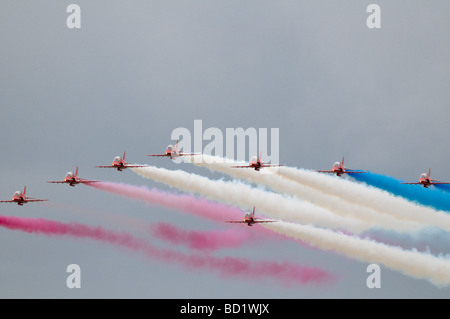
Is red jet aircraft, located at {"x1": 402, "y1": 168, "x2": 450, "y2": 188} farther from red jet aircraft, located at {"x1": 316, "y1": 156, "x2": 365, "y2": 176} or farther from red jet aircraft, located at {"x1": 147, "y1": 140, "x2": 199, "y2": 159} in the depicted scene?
red jet aircraft, located at {"x1": 147, "y1": 140, "x2": 199, "y2": 159}

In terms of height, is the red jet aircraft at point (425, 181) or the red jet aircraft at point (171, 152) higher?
the red jet aircraft at point (171, 152)

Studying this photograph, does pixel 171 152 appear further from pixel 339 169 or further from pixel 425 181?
pixel 425 181

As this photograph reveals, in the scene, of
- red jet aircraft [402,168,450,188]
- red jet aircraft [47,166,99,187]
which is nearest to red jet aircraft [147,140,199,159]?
red jet aircraft [47,166,99,187]

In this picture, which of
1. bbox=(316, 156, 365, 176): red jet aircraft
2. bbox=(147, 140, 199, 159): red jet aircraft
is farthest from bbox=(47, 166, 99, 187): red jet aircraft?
bbox=(316, 156, 365, 176): red jet aircraft

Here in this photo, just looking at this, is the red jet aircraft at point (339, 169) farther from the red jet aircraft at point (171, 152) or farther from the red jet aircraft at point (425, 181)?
the red jet aircraft at point (171, 152)

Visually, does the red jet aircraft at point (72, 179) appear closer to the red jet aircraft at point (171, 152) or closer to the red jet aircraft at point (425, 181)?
the red jet aircraft at point (171, 152)

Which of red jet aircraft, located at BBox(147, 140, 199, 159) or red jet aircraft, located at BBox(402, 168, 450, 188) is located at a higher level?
red jet aircraft, located at BBox(147, 140, 199, 159)

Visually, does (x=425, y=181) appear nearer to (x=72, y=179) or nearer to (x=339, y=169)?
(x=339, y=169)

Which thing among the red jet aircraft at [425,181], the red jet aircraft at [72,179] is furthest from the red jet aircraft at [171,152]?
the red jet aircraft at [425,181]

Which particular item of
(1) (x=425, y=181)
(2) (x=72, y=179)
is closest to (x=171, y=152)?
(2) (x=72, y=179)

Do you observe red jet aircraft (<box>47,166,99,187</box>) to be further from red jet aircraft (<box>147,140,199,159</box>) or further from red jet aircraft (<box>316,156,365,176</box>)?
red jet aircraft (<box>316,156,365,176</box>)
